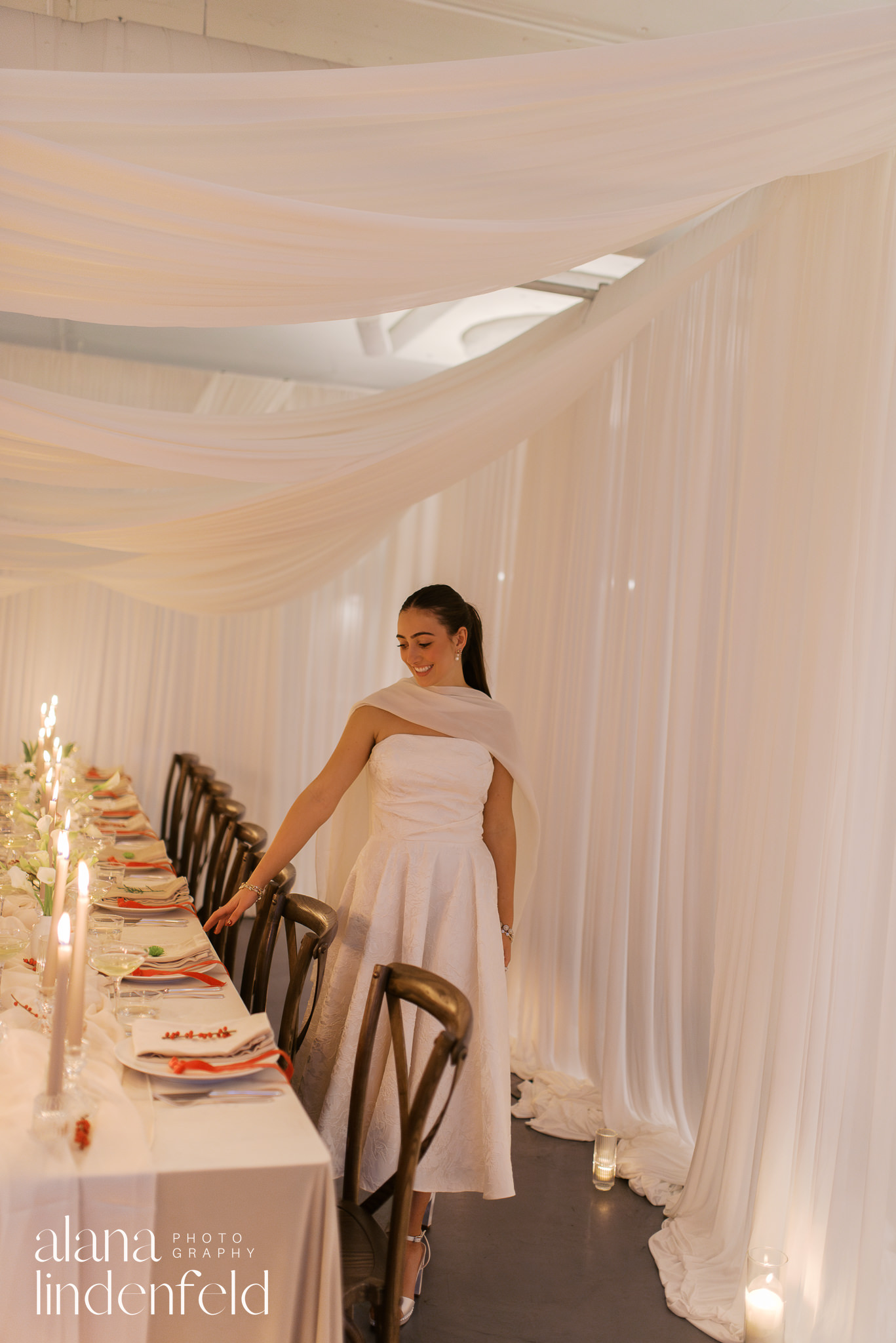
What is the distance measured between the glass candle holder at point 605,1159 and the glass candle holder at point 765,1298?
869 mm

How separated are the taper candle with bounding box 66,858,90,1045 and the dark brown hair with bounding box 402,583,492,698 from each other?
141 cm

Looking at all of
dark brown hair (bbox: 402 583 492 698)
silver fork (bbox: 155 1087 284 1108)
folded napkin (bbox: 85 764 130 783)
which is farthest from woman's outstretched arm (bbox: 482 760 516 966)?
folded napkin (bbox: 85 764 130 783)

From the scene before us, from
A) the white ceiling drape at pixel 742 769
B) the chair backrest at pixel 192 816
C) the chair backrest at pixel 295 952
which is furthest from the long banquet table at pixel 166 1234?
the chair backrest at pixel 192 816

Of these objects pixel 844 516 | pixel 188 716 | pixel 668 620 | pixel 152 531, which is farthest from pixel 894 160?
pixel 188 716

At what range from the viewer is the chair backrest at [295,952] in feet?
8.07

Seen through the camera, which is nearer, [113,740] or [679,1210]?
[679,1210]

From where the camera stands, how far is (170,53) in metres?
2.73

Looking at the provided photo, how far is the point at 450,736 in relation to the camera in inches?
113

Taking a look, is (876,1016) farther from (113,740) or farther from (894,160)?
(113,740)

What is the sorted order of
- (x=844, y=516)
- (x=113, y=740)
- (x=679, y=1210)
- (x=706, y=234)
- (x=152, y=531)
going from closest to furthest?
1. (x=844, y=516)
2. (x=679, y=1210)
3. (x=152, y=531)
4. (x=706, y=234)
5. (x=113, y=740)

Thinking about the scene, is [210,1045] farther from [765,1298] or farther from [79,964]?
[765,1298]

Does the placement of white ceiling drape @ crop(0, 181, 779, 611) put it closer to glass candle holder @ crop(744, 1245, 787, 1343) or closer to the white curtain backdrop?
the white curtain backdrop

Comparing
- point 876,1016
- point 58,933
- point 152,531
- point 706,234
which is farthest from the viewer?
point 706,234

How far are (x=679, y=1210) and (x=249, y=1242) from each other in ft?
6.44
